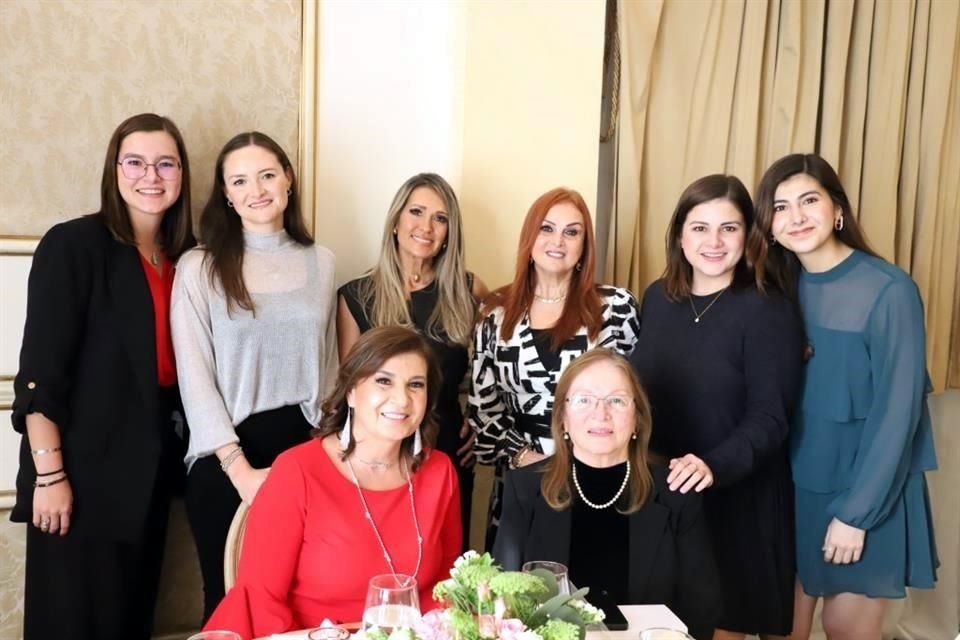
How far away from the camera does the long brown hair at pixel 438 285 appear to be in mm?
2471

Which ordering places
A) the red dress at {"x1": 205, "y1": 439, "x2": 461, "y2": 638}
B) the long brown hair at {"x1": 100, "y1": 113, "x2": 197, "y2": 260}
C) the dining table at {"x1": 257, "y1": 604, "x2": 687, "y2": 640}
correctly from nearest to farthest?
the dining table at {"x1": 257, "y1": 604, "x2": 687, "y2": 640} → the red dress at {"x1": 205, "y1": 439, "x2": 461, "y2": 638} → the long brown hair at {"x1": 100, "y1": 113, "x2": 197, "y2": 260}

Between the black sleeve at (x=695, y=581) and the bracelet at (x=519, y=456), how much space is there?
58 centimetres

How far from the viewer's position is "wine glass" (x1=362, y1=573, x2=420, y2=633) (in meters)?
1.08

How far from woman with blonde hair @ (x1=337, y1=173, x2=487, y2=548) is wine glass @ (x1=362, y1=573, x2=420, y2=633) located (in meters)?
1.36

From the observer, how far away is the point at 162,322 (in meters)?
2.31

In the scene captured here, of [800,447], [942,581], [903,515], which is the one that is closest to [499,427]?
[800,447]

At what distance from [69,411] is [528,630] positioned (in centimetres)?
165

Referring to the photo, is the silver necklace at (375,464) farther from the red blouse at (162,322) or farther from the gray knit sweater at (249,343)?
the red blouse at (162,322)

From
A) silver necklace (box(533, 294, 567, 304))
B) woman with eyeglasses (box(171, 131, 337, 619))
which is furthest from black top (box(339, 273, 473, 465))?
silver necklace (box(533, 294, 567, 304))

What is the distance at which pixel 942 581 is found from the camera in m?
3.49

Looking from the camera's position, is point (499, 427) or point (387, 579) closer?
point (387, 579)

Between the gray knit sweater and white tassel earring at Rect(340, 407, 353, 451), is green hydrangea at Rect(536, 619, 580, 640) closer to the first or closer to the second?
white tassel earring at Rect(340, 407, 353, 451)

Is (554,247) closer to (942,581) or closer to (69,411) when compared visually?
(69,411)

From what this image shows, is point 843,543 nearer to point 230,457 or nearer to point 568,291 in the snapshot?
point 568,291
